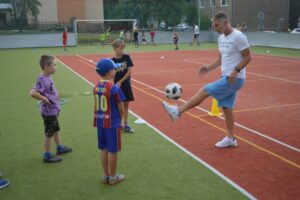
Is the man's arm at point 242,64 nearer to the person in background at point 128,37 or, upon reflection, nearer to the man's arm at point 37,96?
the man's arm at point 37,96

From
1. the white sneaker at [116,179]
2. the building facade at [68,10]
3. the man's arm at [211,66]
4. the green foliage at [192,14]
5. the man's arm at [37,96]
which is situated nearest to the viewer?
the white sneaker at [116,179]

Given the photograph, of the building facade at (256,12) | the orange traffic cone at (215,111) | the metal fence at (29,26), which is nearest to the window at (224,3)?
the building facade at (256,12)

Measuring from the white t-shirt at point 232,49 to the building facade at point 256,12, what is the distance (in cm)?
4705

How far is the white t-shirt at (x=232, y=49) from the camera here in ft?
20.0

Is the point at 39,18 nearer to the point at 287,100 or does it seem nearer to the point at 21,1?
the point at 21,1

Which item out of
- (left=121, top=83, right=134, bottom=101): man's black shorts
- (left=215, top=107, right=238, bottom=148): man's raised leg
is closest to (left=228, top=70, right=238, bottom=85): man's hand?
(left=215, top=107, right=238, bottom=148): man's raised leg

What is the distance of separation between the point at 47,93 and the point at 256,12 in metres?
51.1

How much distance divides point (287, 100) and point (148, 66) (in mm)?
10353

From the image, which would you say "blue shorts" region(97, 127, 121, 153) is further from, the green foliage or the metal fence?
the green foliage

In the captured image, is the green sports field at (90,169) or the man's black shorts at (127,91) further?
the man's black shorts at (127,91)

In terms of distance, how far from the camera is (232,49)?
6.19 metres

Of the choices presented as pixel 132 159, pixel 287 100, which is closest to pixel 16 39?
pixel 287 100

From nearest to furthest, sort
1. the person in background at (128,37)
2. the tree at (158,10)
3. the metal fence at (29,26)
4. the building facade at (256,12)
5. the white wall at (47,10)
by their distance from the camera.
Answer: the person in background at (128,37) → the metal fence at (29,26) → the building facade at (256,12) → the white wall at (47,10) → the tree at (158,10)

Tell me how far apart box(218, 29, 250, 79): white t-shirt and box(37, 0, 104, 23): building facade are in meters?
56.8
